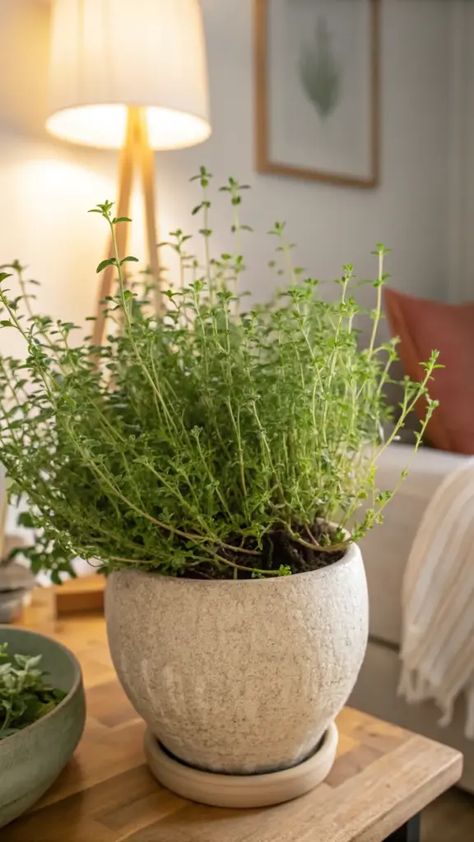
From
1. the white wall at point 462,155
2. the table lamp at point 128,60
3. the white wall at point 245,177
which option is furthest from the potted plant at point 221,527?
the white wall at point 462,155

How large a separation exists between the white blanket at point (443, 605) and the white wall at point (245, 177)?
72 centimetres

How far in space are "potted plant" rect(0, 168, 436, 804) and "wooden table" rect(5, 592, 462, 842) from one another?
0.07 ft

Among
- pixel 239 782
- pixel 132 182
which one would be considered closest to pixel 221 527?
pixel 239 782

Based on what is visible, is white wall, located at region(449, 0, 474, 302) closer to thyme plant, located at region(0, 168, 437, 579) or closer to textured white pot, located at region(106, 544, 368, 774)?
thyme plant, located at region(0, 168, 437, 579)

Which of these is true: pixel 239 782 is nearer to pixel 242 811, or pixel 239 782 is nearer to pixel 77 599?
pixel 242 811

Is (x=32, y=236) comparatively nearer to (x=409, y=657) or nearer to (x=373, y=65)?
(x=409, y=657)

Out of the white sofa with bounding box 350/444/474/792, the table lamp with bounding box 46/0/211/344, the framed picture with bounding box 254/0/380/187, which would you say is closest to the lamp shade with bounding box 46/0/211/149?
the table lamp with bounding box 46/0/211/344

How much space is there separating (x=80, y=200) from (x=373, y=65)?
40.5 inches

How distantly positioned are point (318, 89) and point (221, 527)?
154 centimetres

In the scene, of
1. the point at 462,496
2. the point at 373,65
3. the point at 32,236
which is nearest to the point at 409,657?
the point at 462,496

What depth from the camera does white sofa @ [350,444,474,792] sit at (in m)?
1.21

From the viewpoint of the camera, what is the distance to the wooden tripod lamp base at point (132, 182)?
4.06ft

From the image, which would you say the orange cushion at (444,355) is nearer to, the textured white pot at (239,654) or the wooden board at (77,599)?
the wooden board at (77,599)

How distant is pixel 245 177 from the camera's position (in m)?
1.64
